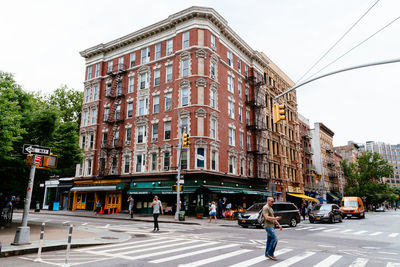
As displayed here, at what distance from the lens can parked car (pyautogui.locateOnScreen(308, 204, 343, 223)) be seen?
24.7 meters

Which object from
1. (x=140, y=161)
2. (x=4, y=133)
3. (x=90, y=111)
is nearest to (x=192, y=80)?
(x=140, y=161)

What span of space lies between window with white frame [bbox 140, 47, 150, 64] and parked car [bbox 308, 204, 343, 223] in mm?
25640

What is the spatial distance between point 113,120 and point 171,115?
937cm

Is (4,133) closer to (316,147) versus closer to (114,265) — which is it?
(114,265)

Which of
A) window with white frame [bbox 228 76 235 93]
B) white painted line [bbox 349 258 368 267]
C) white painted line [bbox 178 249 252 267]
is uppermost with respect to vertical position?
window with white frame [bbox 228 76 235 93]

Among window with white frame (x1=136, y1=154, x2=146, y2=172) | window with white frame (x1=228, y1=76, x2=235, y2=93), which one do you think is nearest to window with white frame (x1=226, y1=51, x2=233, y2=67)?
window with white frame (x1=228, y1=76, x2=235, y2=93)

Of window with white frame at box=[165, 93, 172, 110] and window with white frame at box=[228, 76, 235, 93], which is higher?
window with white frame at box=[228, 76, 235, 93]

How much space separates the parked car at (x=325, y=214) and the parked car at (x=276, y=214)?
5279mm

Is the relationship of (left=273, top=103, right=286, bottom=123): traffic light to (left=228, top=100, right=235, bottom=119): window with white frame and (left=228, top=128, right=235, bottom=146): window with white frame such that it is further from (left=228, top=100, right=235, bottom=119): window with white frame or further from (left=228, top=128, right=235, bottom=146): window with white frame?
(left=228, top=100, right=235, bottom=119): window with white frame

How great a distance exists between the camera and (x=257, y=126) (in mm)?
38188

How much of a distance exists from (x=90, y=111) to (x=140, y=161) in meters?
12.2

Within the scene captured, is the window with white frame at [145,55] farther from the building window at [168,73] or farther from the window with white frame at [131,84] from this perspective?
the building window at [168,73]

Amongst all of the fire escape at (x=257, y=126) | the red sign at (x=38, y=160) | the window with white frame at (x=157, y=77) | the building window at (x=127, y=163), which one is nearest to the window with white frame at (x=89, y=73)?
the window with white frame at (x=157, y=77)

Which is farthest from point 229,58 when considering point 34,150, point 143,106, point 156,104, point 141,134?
point 34,150
